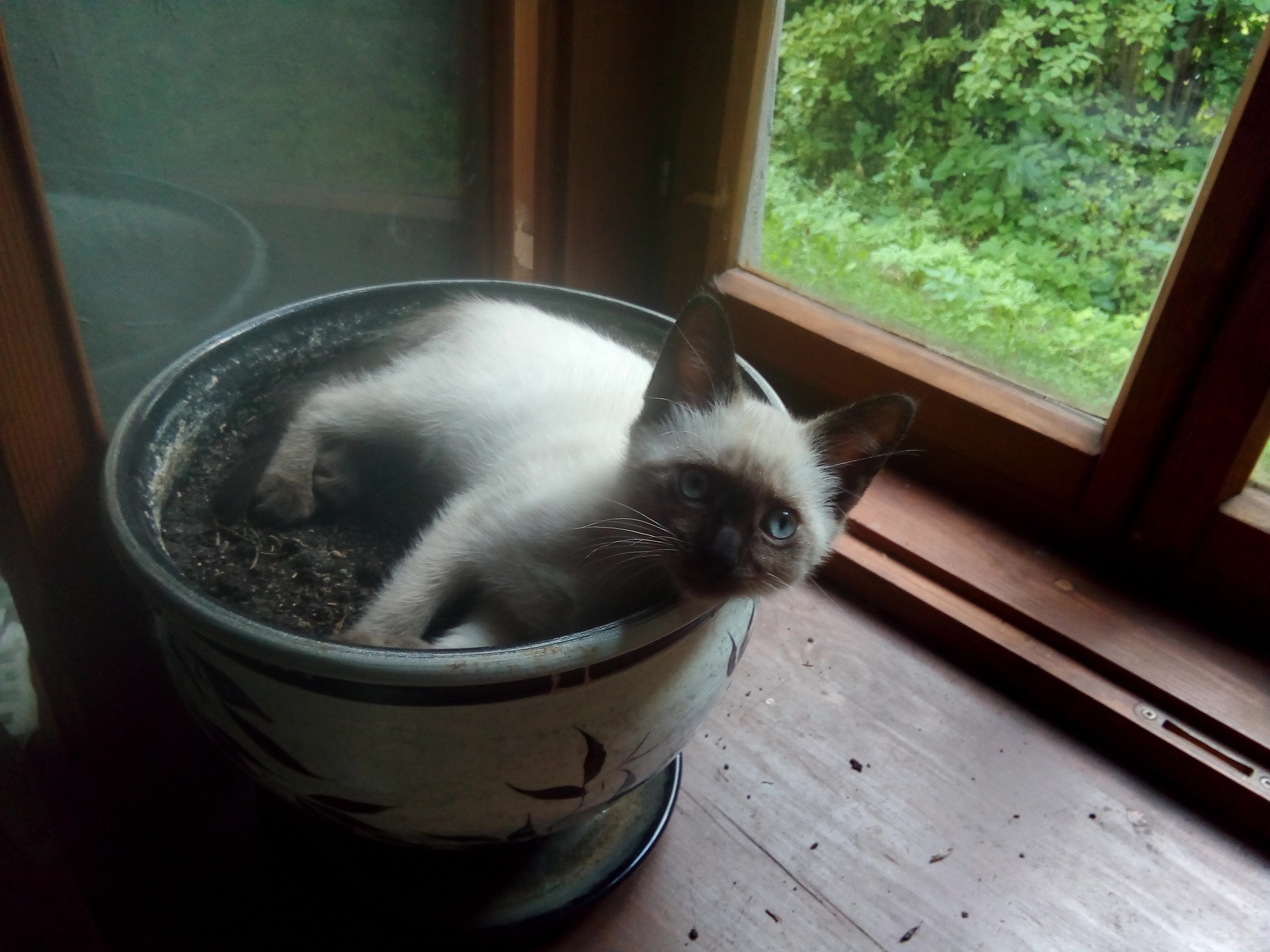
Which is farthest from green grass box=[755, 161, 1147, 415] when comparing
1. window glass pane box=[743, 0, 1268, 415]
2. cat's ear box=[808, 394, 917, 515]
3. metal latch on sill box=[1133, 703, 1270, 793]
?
cat's ear box=[808, 394, 917, 515]

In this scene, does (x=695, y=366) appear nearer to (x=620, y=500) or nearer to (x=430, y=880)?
(x=620, y=500)

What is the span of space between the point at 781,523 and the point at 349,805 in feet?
1.41

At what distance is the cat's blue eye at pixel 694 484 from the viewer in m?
0.87

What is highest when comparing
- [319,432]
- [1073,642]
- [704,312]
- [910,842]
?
[704,312]

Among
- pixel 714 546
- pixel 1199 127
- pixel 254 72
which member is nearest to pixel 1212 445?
pixel 1199 127

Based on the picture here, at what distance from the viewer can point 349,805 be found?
0.76 m

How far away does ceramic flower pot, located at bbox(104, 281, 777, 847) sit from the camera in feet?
2.22

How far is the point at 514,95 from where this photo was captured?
120 cm

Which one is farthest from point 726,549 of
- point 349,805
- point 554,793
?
point 349,805

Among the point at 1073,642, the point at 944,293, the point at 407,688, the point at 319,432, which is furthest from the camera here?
the point at 944,293

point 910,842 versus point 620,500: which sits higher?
point 620,500

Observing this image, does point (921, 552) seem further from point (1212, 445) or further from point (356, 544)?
point (356, 544)

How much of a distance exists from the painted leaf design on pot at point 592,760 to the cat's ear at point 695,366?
11.6 inches

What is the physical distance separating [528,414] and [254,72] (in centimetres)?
47
